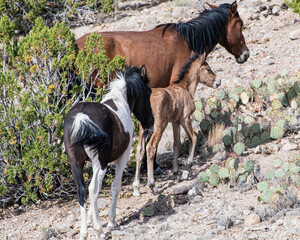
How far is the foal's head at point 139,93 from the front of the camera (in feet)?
22.0

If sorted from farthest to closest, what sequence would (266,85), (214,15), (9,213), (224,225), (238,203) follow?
(266,85) < (214,15) < (9,213) < (238,203) < (224,225)

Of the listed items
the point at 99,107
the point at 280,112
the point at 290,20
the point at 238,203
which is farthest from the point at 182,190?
the point at 290,20

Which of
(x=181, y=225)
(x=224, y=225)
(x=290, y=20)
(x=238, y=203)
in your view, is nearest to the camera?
(x=224, y=225)

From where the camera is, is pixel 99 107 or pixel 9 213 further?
pixel 9 213

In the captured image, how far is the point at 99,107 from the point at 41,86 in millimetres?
1947

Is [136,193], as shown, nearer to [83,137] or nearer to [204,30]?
[83,137]

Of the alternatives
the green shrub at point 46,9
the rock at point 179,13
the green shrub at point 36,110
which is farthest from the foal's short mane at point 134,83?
the rock at point 179,13

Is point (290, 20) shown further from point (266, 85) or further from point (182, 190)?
point (182, 190)

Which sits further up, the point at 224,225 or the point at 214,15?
the point at 214,15

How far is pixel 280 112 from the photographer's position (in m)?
9.62

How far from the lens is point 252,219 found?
5855 mm

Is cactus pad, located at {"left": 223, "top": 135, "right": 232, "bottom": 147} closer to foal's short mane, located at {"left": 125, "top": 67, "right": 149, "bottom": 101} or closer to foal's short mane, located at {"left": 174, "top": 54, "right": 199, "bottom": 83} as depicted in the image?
foal's short mane, located at {"left": 174, "top": 54, "right": 199, "bottom": 83}

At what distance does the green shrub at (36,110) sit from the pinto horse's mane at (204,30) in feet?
5.90

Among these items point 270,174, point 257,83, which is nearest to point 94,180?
point 270,174
